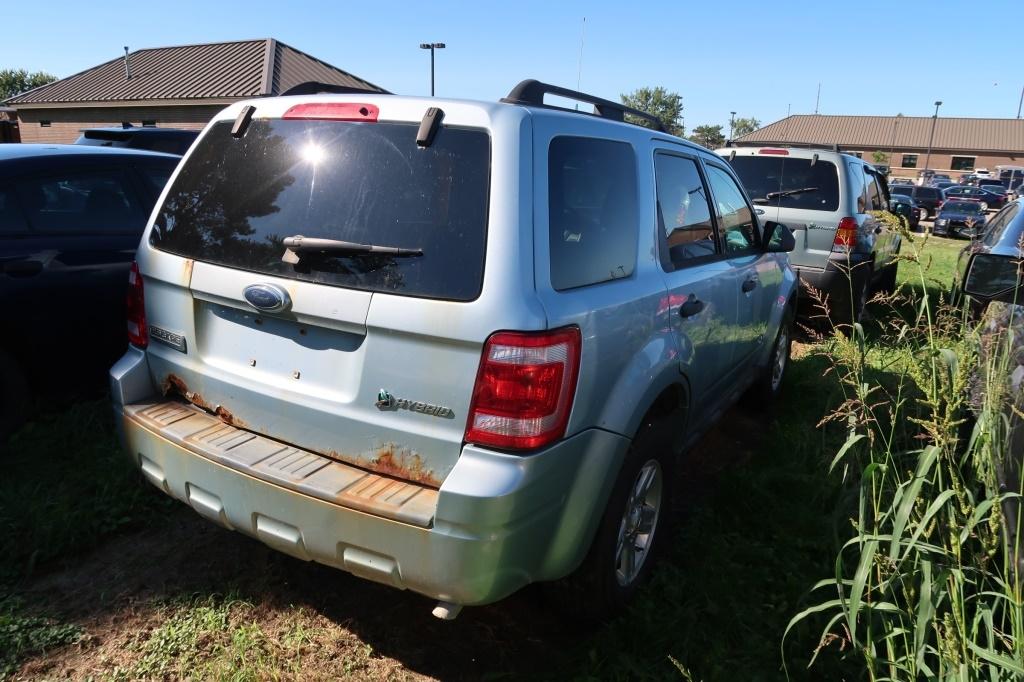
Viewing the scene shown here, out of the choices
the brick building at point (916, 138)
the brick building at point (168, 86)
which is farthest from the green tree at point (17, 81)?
the brick building at point (916, 138)

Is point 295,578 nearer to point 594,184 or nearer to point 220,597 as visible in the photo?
point 220,597

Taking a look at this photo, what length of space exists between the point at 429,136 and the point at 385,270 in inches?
17.4

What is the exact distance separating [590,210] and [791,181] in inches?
224

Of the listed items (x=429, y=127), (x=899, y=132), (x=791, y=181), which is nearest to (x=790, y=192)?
(x=791, y=181)

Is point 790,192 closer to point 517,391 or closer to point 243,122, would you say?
point 243,122

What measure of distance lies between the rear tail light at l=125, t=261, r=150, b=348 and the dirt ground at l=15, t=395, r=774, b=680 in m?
0.96

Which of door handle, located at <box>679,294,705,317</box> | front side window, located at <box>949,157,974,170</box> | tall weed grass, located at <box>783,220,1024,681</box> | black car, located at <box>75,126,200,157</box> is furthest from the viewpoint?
front side window, located at <box>949,157,974,170</box>

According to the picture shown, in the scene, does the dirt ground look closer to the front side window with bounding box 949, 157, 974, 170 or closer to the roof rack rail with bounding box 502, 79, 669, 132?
the roof rack rail with bounding box 502, 79, 669, 132

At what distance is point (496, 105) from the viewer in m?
2.21

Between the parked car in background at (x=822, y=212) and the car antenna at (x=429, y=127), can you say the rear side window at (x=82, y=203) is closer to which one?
the car antenna at (x=429, y=127)

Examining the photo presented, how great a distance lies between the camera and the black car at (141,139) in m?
8.41

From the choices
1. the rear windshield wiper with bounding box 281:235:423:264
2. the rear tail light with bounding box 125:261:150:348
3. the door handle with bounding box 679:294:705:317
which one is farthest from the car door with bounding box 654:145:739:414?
the rear tail light with bounding box 125:261:150:348

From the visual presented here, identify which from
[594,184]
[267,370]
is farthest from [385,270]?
[594,184]

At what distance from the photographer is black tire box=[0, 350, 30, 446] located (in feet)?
12.1
